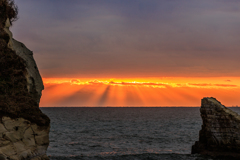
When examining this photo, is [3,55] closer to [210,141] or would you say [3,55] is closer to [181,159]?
[181,159]

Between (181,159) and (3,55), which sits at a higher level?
(3,55)

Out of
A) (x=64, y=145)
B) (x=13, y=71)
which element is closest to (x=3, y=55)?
(x=13, y=71)

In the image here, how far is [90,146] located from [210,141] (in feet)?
60.3

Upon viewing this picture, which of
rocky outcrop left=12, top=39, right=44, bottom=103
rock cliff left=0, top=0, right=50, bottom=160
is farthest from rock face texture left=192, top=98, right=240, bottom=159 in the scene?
rocky outcrop left=12, top=39, right=44, bottom=103

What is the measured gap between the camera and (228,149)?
27.2 m

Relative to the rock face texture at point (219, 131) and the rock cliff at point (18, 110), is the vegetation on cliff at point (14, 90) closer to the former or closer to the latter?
the rock cliff at point (18, 110)

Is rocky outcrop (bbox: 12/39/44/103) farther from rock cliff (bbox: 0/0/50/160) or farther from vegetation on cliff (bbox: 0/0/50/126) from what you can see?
vegetation on cliff (bbox: 0/0/50/126)

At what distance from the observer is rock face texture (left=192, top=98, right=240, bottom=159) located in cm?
2695

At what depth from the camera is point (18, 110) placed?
17.4 metres

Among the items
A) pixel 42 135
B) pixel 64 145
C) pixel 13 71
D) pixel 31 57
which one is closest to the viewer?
pixel 42 135

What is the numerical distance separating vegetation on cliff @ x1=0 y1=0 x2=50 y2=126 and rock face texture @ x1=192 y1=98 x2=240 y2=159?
18.8 m

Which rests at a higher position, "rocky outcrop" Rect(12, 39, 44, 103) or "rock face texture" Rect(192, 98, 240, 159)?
"rocky outcrop" Rect(12, 39, 44, 103)

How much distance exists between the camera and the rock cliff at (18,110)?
16406 mm

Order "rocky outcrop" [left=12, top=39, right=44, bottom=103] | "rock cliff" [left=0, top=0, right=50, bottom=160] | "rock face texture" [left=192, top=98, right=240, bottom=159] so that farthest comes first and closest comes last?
1. "rock face texture" [left=192, top=98, right=240, bottom=159]
2. "rocky outcrop" [left=12, top=39, right=44, bottom=103]
3. "rock cliff" [left=0, top=0, right=50, bottom=160]
